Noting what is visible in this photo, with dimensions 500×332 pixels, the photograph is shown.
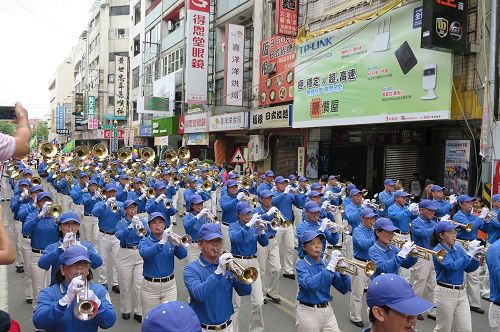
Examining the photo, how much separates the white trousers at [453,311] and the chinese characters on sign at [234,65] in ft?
64.6

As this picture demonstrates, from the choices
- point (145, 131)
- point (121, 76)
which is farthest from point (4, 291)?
point (121, 76)

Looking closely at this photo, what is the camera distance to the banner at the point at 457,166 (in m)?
13.7

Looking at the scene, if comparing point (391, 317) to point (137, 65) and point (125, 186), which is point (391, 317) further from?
point (137, 65)

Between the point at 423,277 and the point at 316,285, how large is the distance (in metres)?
3.48

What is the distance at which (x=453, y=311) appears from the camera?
6137 mm

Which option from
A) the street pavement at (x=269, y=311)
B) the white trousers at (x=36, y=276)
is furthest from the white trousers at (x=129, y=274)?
the white trousers at (x=36, y=276)

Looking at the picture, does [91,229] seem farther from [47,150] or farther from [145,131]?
[145,131]

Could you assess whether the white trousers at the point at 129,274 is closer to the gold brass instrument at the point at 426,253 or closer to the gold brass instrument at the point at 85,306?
the gold brass instrument at the point at 85,306

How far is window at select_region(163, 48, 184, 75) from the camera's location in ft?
113

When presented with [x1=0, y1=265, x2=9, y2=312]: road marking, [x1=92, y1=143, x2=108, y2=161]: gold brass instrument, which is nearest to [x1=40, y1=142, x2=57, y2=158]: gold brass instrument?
[x1=92, y1=143, x2=108, y2=161]: gold brass instrument

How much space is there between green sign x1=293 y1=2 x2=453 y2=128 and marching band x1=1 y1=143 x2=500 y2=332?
4.10 m

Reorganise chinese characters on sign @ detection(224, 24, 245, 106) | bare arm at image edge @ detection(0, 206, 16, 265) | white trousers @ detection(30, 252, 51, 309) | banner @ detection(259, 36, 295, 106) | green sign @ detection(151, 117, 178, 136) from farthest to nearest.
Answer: green sign @ detection(151, 117, 178, 136) < chinese characters on sign @ detection(224, 24, 245, 106) < banner @ detection(259, 36, 295, 106) < white trousers @ detection(30, 252, 51, 309) < bare arm at image edge @ detection(0, 206, 16, 265)

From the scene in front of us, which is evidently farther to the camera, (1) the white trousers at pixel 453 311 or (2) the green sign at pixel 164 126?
(2) the green sign at pixel 164 126

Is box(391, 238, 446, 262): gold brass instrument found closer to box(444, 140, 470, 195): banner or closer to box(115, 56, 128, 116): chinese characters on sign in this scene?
box(444, 140, 470, 195): banner
